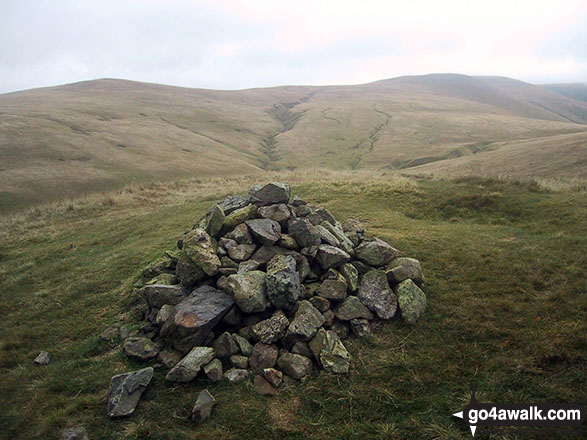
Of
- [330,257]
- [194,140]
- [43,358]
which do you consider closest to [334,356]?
[330,257]

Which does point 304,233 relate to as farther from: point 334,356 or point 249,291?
point 334,356

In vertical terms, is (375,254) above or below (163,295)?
above

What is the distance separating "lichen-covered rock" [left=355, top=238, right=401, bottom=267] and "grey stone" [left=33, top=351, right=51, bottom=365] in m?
10.6

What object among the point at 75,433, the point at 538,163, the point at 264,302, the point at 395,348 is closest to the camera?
the point at 75,433

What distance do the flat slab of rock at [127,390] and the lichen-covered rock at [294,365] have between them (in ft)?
11.2

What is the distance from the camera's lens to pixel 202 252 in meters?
10.8

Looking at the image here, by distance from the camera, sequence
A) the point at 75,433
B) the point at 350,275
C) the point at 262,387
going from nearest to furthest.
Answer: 1. the point at 75,433
2. the point at 262,387
3. the point at 350,275

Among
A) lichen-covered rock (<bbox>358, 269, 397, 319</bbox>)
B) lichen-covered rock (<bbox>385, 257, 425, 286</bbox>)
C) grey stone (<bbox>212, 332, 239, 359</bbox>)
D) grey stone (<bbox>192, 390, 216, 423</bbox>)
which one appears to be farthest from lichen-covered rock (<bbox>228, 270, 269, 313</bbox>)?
lichen-covered rock (<bbox>385, 257, 425, 286</bbox>)

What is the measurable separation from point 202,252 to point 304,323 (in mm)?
4126

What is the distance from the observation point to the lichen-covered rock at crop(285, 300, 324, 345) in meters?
8.99

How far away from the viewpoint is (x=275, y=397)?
7.95m

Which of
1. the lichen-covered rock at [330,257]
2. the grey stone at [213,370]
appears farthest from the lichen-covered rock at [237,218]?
the grey stone at [213,370]

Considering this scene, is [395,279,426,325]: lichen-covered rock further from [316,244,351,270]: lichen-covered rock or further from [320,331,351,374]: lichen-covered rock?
[320,331,351,374]: lichen-covered rock

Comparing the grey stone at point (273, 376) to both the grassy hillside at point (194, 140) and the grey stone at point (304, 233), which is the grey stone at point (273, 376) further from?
the grassy hillside at point (194, 140)
